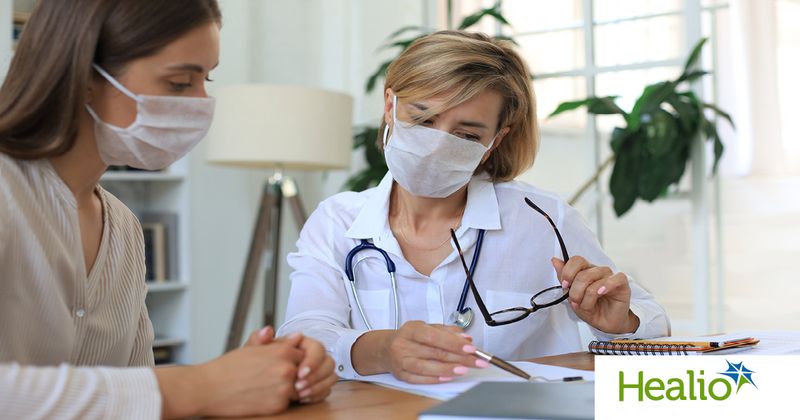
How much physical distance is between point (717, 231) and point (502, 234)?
74.3 inches

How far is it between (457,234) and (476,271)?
82mm

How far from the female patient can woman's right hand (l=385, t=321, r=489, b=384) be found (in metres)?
0.15

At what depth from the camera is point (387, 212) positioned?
1889mm

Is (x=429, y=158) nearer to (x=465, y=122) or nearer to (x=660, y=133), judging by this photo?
(x=465, y=122)

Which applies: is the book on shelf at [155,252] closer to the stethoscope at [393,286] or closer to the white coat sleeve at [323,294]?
the white coat sleeve at [323,294]

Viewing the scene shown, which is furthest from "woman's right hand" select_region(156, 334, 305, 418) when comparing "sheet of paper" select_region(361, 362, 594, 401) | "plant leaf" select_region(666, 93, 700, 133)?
"plant leaf" select_region(666, 93, 700, 133)

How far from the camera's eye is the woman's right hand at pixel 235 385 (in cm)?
103

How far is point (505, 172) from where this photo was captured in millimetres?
2010

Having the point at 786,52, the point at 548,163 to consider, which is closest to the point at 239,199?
the point at 548,163

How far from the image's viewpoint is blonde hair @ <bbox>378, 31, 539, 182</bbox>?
1.76m

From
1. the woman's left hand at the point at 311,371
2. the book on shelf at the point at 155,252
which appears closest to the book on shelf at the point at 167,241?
the book on shelf at the point at 155,252

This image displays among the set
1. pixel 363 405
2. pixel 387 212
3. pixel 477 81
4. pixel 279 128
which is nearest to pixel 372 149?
pixel 279 128

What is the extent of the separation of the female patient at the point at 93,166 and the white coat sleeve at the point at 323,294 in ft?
1.04

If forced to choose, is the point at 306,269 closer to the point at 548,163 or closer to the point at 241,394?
the point at 241,394
